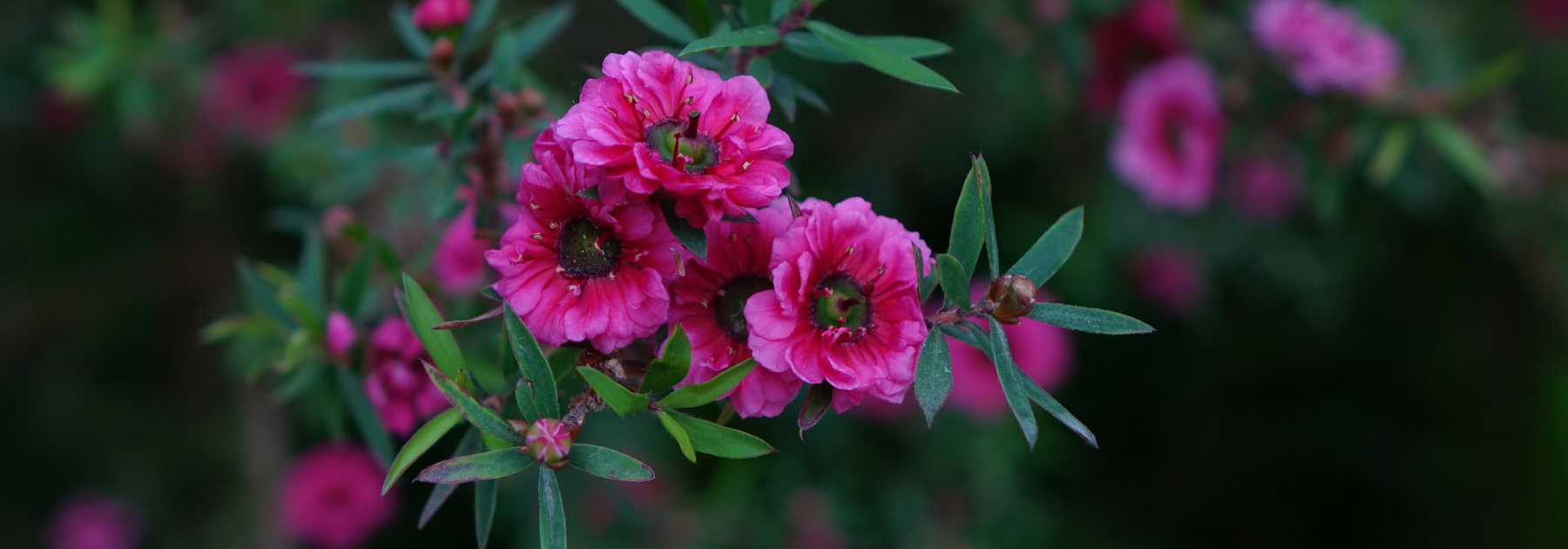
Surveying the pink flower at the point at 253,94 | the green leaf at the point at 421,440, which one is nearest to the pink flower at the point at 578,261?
the green leaf at the point at 421,440

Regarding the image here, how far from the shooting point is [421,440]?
679 millimetres

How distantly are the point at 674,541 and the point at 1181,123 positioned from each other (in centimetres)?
111

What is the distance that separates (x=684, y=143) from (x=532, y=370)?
0.19 metres

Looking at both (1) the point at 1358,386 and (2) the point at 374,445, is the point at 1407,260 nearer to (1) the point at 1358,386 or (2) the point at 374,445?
(1) the point at 1358,386

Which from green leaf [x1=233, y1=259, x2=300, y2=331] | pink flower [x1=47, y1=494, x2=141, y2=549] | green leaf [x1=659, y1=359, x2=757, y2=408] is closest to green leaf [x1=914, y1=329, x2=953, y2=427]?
green leaf [x1=659, y1=359, x2=757, y2=408]

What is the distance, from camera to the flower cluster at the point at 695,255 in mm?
633

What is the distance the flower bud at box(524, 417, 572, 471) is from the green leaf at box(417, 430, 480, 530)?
0.07 metres

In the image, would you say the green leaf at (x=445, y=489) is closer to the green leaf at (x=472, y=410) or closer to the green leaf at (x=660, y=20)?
the green leaf at (x=472, y=410)

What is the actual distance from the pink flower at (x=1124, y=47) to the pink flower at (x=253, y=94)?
150 centimetres

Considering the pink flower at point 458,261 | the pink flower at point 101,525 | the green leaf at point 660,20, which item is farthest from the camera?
the pink flower at point 101,525

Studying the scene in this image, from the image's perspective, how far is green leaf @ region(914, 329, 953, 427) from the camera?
2.02 ft

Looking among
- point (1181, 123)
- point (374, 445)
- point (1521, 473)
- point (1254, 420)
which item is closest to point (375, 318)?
point (374, 445)

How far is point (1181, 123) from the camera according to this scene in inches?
60.6

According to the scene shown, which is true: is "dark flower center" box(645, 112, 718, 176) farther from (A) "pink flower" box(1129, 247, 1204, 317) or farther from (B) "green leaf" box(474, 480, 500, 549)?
(A) "pink flower" box(1129, 247, 1204, 317)
